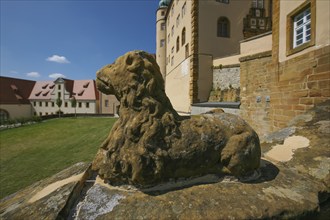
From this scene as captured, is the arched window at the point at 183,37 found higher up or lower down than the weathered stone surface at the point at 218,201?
higher up

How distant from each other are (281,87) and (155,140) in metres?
6.02

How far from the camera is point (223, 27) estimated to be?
50.7 feet

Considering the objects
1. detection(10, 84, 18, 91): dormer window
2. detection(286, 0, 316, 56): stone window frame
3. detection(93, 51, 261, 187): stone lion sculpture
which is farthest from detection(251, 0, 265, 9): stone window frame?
detection(10, 84, 18, 91): dormer window

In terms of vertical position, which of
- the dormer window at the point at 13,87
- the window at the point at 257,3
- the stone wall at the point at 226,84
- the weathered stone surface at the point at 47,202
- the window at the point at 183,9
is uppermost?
the window at the point at 257,3

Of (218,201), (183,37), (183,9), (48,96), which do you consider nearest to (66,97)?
(48,96)

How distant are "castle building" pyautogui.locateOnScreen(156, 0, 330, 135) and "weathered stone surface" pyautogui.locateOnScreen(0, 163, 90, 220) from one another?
18.9 ft

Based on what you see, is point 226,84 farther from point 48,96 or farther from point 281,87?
point 48,96

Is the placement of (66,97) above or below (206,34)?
below

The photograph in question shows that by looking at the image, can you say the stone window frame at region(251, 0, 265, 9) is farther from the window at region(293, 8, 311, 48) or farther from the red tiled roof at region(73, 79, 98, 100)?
the red tiled roof at region(73, 79, 98, 100)

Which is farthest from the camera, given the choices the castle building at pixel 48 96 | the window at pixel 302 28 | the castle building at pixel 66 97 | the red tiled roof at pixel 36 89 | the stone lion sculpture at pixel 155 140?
the castle building at pixel 66 97

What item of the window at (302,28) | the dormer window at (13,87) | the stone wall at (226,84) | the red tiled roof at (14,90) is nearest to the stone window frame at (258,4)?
the stone wall at (226,84)

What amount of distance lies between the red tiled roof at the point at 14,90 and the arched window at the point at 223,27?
3867 centimetres

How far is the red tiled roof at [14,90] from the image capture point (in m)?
34.8

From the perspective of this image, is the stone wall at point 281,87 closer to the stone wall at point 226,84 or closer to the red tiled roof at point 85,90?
the stone wall at point 226,84
